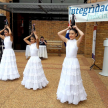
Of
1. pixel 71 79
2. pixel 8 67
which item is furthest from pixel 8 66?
pixel 71 79

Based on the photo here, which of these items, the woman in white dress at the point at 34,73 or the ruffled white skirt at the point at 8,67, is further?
the ruffled white skirt at the point at 8,67

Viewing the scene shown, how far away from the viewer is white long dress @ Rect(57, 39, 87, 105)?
10.7ft

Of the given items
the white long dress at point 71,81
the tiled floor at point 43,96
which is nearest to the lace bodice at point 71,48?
the white long dress at point 71,81

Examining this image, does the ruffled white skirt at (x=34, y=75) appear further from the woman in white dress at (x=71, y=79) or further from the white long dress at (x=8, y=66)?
the woman in white dress at (x=71, y=79)

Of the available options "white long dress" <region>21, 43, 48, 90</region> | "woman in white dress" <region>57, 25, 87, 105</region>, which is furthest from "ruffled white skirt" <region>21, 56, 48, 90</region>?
"woman in white dress" <region>57, 25, 87, 105</region>

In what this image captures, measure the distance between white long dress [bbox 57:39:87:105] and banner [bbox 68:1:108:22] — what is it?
3.36 m

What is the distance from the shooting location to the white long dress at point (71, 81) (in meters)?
3.26

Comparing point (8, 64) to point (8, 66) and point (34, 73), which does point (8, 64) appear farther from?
point (34, 73)

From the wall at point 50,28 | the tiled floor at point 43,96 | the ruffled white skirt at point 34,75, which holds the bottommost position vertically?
the tiled floor at point 43,96

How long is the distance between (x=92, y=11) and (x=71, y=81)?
4.24 m

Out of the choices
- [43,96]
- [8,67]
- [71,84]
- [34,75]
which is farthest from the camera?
[8,67]

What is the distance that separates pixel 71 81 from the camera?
10.8 feet

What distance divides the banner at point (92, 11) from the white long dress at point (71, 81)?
3365 millimetres

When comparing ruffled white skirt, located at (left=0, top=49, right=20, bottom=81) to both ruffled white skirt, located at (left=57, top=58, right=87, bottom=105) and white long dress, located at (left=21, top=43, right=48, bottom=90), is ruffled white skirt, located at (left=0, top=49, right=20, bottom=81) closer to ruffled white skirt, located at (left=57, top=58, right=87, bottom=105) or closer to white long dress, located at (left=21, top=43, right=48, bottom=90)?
white long dress, located at (left=21, top=43, right=48, bottom=90)
